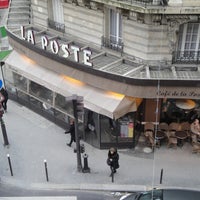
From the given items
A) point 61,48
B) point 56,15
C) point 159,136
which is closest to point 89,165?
point 159,136

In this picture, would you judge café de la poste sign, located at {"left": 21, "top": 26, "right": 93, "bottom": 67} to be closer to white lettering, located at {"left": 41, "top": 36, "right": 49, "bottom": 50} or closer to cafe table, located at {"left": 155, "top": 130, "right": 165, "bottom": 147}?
white lettering, located at {"left": 41, "top": 36, "right": 49, "bottom": 50}

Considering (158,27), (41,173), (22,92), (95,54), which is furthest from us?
(22,92)

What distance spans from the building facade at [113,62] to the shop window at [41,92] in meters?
0.05

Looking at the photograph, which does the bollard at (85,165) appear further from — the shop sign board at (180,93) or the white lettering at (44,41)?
the white lettering at (44,41)

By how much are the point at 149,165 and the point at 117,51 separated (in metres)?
4.99

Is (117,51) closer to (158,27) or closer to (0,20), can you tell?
(158,27)

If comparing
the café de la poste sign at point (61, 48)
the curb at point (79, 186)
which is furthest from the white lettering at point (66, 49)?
the curb at point (79, 186)

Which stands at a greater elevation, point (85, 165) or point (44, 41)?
point (44, 41)

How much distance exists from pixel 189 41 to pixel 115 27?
312 centimetres

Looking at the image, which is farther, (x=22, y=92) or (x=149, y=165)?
(x=22, y=92)

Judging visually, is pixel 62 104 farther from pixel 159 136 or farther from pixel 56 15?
pixel 159 136

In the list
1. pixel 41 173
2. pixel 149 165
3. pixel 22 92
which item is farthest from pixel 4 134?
pixel 149 165

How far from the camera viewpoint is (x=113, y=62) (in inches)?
595

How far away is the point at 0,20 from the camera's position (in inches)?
1099
